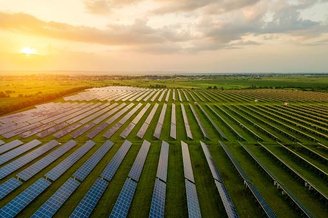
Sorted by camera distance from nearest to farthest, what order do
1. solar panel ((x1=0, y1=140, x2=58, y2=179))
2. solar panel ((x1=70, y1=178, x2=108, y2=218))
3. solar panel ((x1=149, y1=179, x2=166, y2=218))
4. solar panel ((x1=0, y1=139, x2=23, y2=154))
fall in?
solar panel ((x1=70, y1=178, x2=108, y2=218)) → solar panel ((x1=149, y1=179, x2=166, y2=218)) → solar panel ((x1=0, y1=140, x2=58, y2=179)) → solar panel ((x1=0, y1=139, x2=23, y2=154))

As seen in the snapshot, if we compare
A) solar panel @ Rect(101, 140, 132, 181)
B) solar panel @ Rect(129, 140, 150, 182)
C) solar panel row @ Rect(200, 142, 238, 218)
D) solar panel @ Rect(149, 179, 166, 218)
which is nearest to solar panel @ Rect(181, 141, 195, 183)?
solar panel row @ Rect(200, 142, 238, 218)

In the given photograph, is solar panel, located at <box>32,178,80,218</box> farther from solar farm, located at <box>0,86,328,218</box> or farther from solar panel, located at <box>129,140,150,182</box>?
solar panel, located at <box>129,140,150,182</box>

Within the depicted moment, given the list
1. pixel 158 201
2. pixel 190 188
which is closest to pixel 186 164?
pixel 190 188

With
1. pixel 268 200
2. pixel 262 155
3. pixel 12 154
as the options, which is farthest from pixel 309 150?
pixel 12 154

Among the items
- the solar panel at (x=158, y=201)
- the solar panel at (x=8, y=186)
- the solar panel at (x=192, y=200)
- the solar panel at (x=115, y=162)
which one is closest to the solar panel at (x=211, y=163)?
the solar panel at (x=192, y=200)

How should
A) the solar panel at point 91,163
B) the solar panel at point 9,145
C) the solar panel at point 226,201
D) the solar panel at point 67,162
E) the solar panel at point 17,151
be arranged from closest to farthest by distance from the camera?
the solar panel at point 226,201
the solar panel at point 67,162
the solar panel at point 91,163
the solar panel at point 17,151
the solar panel at point 9,145

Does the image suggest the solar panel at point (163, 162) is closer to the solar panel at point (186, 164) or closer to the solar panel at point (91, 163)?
the solar panel at point (186, 164)
